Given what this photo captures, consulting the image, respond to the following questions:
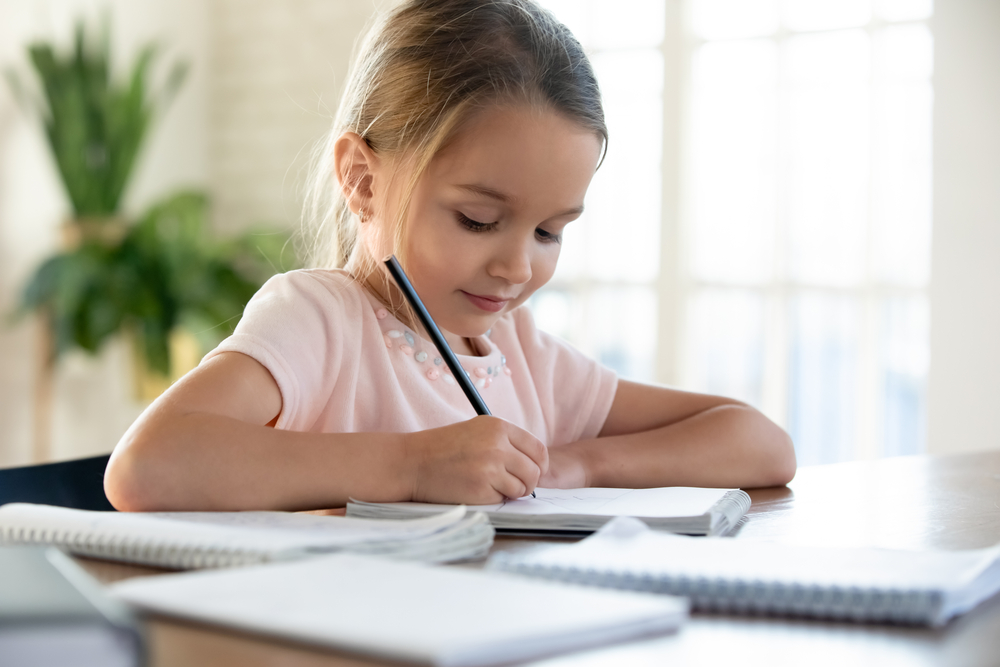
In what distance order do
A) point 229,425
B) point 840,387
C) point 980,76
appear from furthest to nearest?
1. point 840,387
2. point 980,76
3. point 229,425

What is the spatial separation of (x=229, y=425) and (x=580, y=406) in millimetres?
520

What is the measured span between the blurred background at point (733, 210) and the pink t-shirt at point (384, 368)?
1484 mm

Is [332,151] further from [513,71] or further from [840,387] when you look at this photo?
[840,387]

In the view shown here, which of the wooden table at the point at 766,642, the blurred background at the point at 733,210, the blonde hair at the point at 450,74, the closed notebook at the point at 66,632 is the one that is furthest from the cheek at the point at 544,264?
the blurred background at the point at 733,210

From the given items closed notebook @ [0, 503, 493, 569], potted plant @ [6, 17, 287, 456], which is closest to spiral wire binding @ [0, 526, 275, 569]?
closed notebook @ [0, 503, 493, 569]

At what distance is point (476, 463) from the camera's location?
71cm

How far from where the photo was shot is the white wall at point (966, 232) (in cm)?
261

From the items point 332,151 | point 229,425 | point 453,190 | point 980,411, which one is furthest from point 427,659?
point 980,411

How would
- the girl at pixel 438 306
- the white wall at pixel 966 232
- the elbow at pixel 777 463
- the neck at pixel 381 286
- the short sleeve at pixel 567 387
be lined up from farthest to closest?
1. the white wall at pixel 966 232
2. the short sleeve at pixel 567 387
3. the neck at pixel 381 286
4. the elbow at pixel 777 463
5. the girl at pixel 438 306

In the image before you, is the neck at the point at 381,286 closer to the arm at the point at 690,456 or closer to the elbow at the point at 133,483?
the arm at the point at 690,456

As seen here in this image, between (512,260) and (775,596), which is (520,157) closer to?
(512,260)

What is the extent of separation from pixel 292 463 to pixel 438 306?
0.32m

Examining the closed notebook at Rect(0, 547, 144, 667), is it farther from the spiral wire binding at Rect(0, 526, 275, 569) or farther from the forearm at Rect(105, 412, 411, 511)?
the forearm at Rect(105, 412, 411, 511)

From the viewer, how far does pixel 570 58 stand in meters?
1.04
